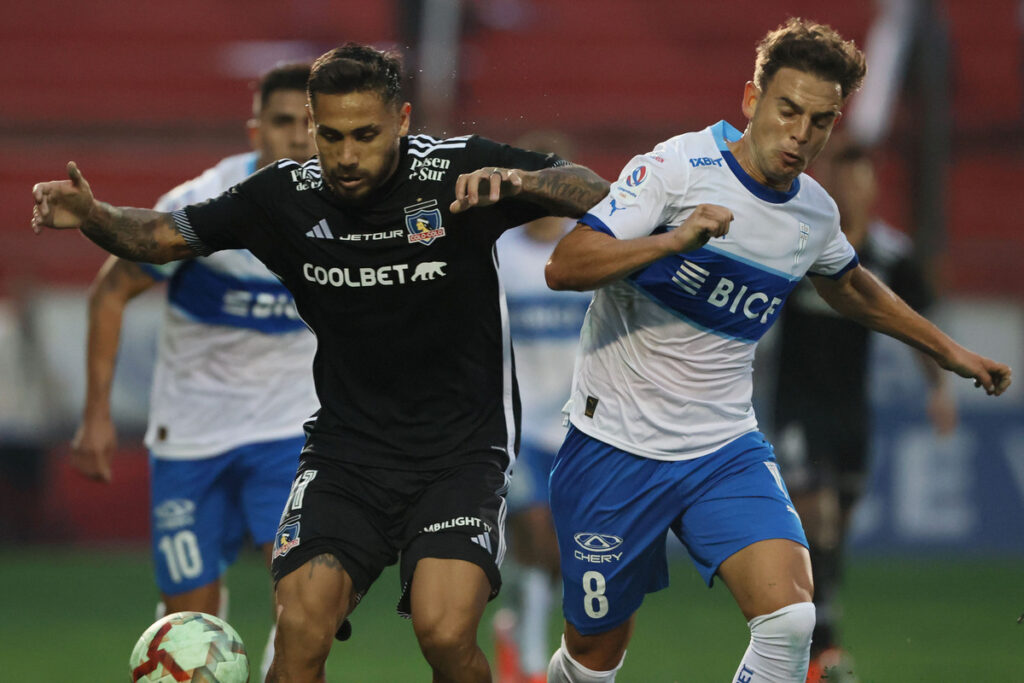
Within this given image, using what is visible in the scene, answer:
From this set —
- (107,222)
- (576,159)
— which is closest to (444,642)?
(107,222)

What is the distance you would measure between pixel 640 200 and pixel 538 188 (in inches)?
14.4

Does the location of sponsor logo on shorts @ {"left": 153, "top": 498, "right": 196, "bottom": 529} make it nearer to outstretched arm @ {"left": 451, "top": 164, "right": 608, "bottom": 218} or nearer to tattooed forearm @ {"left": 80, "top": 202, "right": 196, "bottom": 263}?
tattooed forearm @ {"left": 80, "top": 202, "right": 196, "bottom": 263}

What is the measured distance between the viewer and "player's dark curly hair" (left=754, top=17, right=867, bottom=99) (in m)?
4.66

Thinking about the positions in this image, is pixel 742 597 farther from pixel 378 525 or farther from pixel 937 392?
pixel 937 392

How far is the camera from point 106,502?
12.6m

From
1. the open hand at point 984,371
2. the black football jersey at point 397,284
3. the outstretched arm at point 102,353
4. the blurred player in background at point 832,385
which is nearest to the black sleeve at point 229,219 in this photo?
the black football jersey at point 397,284

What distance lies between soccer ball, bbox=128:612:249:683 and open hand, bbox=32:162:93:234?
135cm

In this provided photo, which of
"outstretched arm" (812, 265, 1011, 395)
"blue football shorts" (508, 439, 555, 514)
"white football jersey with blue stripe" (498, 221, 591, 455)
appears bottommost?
"blue football shorts" (508, 439, 555, 514)

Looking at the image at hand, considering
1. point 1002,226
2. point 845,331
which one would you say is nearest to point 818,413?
point 845,331

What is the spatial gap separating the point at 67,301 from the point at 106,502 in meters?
1.77

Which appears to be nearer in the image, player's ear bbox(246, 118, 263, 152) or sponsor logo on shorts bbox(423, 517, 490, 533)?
sponsor logo on shorts bbox(423, 517, 490, 533)

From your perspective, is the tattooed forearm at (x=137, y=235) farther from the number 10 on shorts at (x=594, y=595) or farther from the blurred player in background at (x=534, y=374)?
the blurred player in background at (x=534, y=374)

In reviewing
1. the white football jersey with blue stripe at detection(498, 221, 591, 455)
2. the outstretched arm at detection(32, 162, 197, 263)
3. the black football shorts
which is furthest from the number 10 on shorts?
the white football jersey with blue stripe at detection(498, 221, 591, 455)

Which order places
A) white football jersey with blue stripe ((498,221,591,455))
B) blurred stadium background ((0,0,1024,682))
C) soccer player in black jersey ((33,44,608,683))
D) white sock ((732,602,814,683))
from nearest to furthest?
soccer player in black jersey ((33,44,608,683)) < white sock ((732,602,814,683)) < white football jersey with blue stripe ((498,221,591,455)) < blurred stadium background ((0,0,1024,682))
